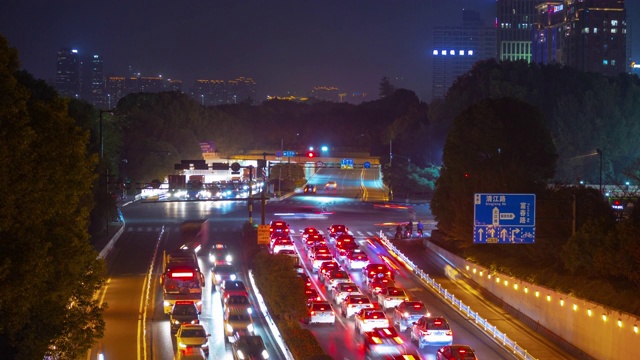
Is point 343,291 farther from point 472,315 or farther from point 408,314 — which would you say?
point 472,315

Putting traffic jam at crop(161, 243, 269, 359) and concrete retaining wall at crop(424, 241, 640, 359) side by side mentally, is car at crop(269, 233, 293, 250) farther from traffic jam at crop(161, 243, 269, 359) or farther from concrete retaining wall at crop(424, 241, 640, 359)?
concrete retaining wall at crop(424, 241, 640, 359)

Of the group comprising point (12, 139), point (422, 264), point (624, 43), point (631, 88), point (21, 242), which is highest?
point (624, 43)

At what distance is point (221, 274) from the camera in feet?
138

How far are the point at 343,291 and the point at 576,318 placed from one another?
10255mm

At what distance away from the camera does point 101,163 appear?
61.2 metres

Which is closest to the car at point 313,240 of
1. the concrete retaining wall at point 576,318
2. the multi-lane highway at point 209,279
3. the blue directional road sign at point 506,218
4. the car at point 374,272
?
the multi-lane highway at point 209,279

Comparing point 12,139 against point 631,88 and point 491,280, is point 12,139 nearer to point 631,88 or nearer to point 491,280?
point 491,280

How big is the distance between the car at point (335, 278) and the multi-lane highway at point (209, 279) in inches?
18.4

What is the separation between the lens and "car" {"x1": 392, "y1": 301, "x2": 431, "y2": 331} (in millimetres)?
32406

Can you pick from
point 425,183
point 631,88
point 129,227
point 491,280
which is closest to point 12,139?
point 491,280

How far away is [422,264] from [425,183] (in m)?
47.7

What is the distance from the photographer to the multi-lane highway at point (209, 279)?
99.0ft

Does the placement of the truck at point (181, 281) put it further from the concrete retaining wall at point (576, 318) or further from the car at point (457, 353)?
the concrete retaining wall at point (576, 318)

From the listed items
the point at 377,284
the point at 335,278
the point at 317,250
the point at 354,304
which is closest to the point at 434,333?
the point at 354,304
